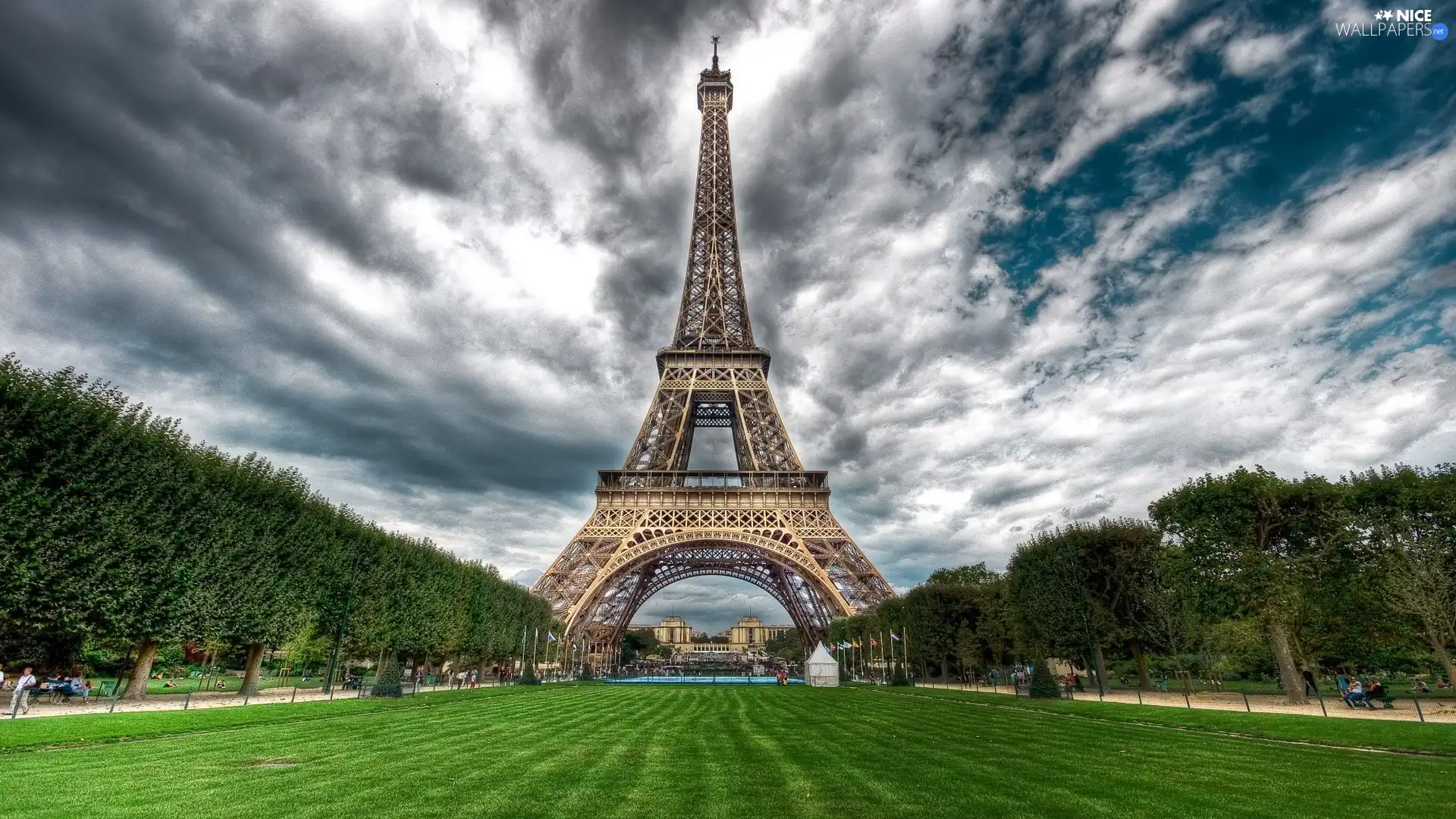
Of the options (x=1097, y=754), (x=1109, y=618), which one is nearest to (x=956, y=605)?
(x=1109, y=618)

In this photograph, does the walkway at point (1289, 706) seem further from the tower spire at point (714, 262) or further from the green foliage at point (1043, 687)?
the tower spire at point (714, 262)

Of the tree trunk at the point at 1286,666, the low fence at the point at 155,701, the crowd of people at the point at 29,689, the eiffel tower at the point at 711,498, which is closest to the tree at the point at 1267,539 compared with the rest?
the tree trunk at the point at 1286,666

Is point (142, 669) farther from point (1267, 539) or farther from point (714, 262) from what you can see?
point (714, 262)

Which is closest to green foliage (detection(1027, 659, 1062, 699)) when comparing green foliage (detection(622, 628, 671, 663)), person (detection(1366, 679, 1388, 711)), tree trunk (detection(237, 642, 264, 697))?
person (detection(1366, 679, 1388, 711))

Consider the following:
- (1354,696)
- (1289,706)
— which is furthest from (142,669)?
(1354,696)

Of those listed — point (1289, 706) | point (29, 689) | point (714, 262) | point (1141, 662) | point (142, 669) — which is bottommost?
point (1289, 706)

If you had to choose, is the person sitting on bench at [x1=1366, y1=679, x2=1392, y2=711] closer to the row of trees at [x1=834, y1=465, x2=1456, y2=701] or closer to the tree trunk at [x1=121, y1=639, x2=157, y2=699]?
the row of trees at [x1=834, y1=465, x2=1456, y2=701]
